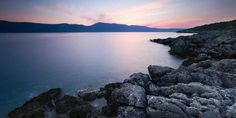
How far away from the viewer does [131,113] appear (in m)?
14.5

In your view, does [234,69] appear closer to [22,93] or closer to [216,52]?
[216,52]

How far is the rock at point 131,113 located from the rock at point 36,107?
8366mm

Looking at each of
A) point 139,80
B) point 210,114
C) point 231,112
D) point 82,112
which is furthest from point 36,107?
point 231,112

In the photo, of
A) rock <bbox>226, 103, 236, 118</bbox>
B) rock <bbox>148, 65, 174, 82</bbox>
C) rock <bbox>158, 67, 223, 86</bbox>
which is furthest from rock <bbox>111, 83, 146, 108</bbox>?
rock <bbox>226, 103, 236, 118</bbox>

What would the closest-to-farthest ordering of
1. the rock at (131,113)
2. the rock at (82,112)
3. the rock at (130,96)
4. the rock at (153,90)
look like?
the rock at (131,113) < the rock at (130,96) < the rock at (153,90) < the rock at (82,112)

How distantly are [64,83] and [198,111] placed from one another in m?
21.9

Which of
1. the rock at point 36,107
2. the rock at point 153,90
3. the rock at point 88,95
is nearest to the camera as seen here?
the rock at point 153,90

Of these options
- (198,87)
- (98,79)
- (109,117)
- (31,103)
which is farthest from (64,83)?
(198,87)

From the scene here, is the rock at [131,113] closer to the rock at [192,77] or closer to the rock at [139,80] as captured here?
the rock at [139,80]

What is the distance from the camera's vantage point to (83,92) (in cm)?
2380

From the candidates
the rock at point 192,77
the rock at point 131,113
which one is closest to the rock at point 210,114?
the rock at point 131,113

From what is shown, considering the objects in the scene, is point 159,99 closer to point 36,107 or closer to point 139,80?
point 139,80

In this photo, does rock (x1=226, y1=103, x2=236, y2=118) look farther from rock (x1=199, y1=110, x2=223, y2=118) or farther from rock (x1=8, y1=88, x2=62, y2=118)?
rock (x1=8, y1=88, x2=62, y2=118)

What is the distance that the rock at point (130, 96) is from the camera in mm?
15273
